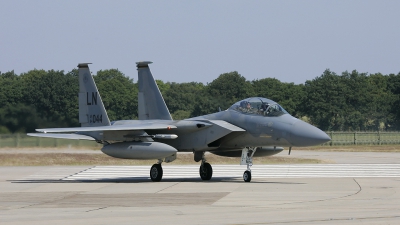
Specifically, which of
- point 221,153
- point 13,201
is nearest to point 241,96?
point 221,153

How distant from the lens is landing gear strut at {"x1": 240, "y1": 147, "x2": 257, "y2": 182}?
18.5 meters

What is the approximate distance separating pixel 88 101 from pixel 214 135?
17.3 ft

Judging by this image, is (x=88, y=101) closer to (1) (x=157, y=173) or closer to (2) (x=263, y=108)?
(1) (x=157, y=173)

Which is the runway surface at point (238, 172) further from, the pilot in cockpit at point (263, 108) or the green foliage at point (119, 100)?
the green foliage at point (119, 100)

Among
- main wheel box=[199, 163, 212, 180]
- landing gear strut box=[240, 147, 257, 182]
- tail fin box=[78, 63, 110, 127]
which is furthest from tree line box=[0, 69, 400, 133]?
landing gear strut box=[240, 147, 257, 182]

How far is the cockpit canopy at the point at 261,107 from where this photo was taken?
1848 centimetres

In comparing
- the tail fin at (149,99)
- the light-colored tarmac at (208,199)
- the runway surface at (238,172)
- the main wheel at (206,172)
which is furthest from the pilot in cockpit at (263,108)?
the tail fin at (149,99)

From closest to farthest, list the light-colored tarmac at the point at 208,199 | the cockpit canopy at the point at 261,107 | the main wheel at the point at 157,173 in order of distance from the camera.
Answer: the light-colored tarmac at the point at 208,199, the cockpit canopy at the point at 261,107, the main wheel at the point at 157,173

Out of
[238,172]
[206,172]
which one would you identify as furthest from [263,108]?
[238,172]

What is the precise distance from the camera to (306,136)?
17.5m

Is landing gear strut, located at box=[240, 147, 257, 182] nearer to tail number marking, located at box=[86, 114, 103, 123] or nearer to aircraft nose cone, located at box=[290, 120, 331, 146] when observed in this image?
aircraft nose cone, located at box=[290, 120, 331, 146]

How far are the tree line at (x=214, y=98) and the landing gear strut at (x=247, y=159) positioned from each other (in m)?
11.1

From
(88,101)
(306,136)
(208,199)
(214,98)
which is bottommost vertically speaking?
(208,199)

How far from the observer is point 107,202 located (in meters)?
13.5
